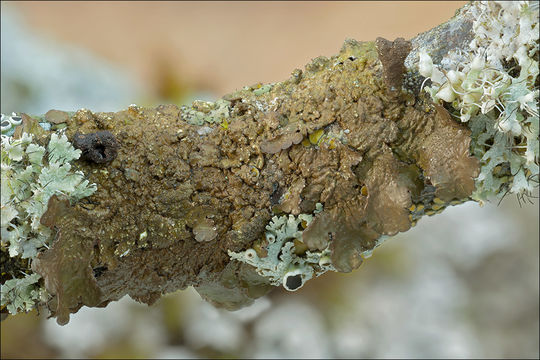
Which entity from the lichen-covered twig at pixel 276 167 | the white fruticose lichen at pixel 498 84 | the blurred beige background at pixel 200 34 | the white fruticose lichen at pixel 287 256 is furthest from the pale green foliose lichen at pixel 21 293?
the blurred beige background at pixel 200 34

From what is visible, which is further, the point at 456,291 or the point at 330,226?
the point at 456,291

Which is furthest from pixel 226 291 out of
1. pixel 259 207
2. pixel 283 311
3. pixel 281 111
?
pixel 283 311

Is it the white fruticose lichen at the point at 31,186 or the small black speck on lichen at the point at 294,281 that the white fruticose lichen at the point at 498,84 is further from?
the white fruticose lichen at the point at 31,186

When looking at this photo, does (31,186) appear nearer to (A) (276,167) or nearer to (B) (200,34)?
(A) (276,167)

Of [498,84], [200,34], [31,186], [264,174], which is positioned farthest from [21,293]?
[200,34]

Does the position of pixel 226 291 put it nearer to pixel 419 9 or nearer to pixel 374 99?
pixel 374 99

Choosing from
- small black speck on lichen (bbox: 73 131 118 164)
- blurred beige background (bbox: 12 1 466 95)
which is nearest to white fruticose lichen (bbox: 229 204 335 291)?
small black speck on lichen (bbox: 73 131 118 164)
